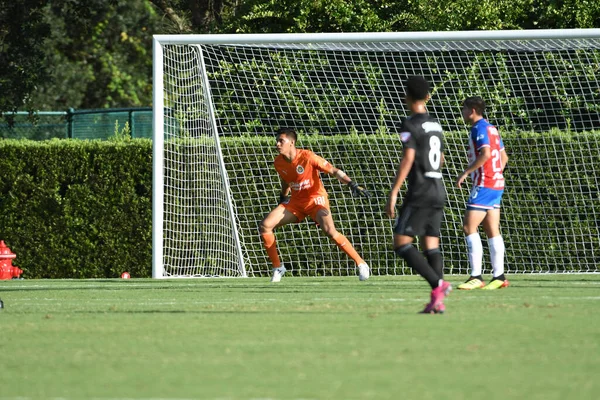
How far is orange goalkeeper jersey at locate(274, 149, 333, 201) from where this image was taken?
13.4 meters

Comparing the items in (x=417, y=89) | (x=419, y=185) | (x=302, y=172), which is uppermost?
(x=302, y=172)

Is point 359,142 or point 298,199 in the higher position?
point 359,142

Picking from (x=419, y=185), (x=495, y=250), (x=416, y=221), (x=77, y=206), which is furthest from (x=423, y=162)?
(x=77, y=206)

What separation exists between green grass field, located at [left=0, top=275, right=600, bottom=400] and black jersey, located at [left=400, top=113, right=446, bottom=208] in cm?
93

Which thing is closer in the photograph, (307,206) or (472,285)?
(472,285)

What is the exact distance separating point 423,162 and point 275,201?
27.1 ft

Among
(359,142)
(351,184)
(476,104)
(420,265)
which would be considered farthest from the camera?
(359,142)

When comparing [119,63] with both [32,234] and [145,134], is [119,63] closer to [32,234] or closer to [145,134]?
[145,134]

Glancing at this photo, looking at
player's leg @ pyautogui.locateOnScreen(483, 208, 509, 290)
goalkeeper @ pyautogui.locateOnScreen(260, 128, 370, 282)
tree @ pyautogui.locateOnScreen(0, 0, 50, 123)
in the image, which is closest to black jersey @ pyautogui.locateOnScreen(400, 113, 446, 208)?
player's leg @ pyautogui.locateOnScreen(483, 208, 509, 290)

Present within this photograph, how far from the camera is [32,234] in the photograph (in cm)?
1764

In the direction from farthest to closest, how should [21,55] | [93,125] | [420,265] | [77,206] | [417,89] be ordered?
[93,125]
[21,55]
[77,206]
[417,89]
[420,265]

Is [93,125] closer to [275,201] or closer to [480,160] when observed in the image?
[275,201]

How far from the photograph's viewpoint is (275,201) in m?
16.9

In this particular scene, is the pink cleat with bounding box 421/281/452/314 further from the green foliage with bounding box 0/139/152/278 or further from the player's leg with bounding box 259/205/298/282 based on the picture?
the green foliage with bounding box 0/139/152/278
